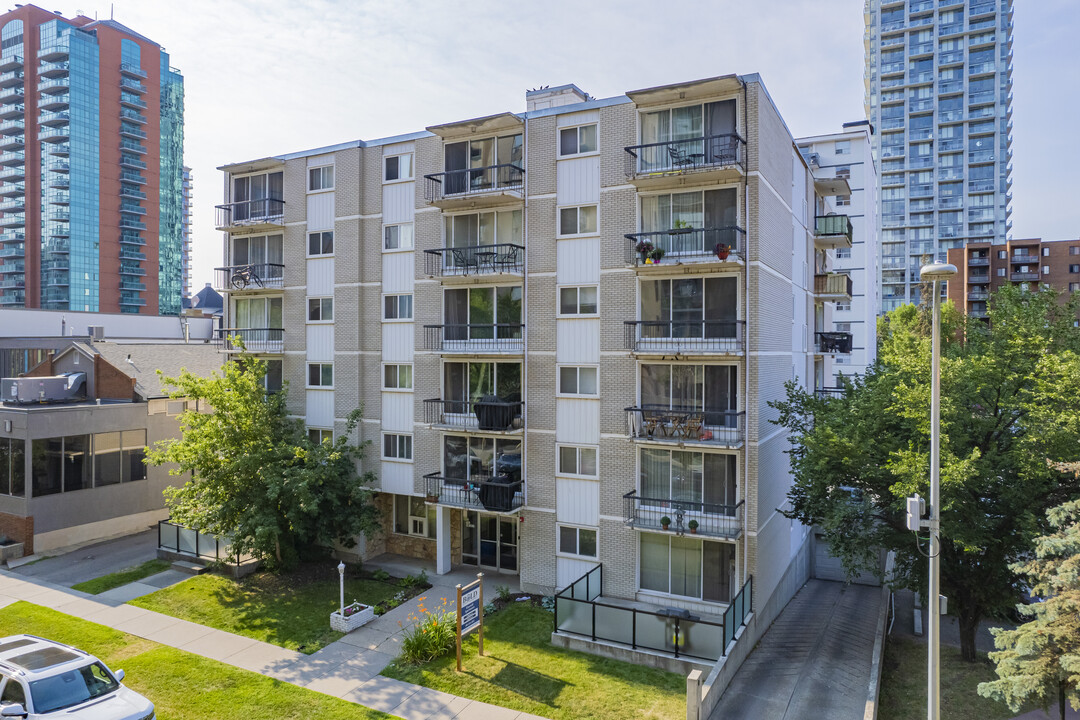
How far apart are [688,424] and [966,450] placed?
6.79 meters

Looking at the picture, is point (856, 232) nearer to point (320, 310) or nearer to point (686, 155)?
point (686, 155)

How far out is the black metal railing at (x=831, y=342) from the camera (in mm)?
28141

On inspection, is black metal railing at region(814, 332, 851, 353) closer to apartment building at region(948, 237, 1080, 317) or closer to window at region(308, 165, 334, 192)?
window at region(308, 165, 334, 192)

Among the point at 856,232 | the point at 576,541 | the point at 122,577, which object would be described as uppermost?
the point at 856,232

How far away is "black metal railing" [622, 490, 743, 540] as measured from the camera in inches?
707

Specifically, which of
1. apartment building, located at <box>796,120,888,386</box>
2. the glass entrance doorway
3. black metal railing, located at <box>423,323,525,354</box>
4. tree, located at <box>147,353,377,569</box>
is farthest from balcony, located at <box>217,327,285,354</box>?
apartment building, located at <box>796,120,888,386</box>

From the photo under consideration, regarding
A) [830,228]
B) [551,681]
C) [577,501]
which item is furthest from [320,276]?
[830,228]

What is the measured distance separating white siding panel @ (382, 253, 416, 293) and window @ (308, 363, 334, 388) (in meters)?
3.92

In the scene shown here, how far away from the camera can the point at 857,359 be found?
143ft

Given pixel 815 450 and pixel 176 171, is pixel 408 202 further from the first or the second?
pixel 176 171

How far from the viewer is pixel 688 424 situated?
60.5 ft

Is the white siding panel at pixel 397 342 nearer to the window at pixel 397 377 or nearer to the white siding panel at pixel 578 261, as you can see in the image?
the window at pixel 397 377

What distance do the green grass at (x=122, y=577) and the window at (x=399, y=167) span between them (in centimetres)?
1625

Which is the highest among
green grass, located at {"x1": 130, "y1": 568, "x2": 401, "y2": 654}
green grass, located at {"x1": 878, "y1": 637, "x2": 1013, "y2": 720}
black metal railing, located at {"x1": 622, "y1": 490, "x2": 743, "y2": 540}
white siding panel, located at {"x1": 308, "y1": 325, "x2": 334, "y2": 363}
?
white siding panel, located at {"x1": 308, "y1": 325, "x2": 334, "y2": 363}
